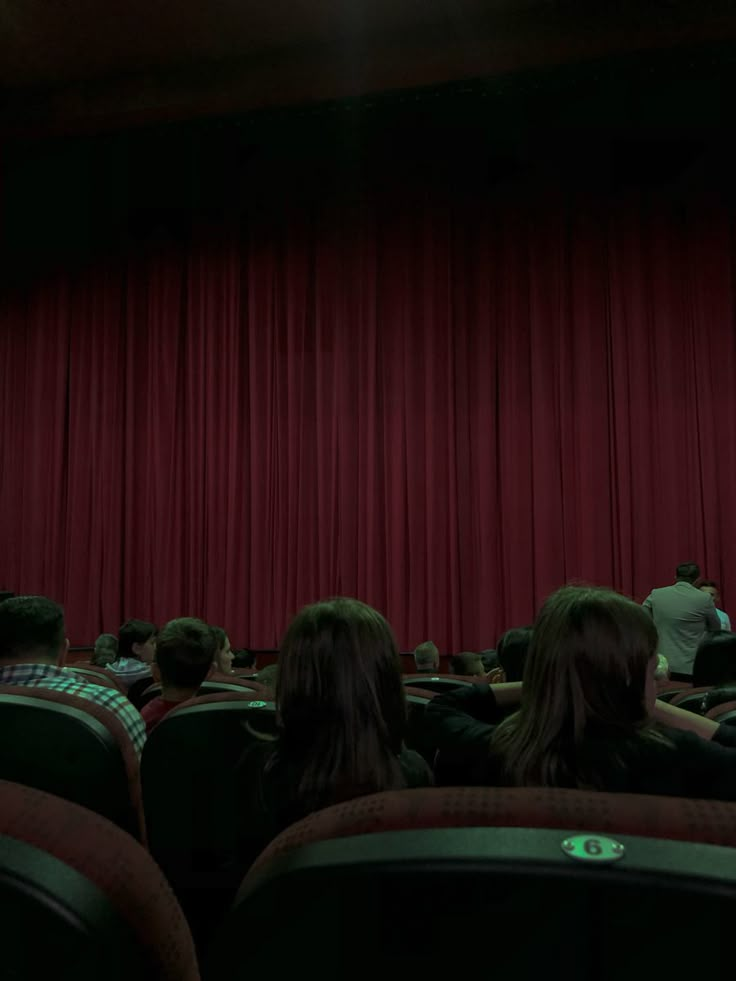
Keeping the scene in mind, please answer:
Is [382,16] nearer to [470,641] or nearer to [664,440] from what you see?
[664,440]

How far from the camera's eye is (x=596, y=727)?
1.29 meters

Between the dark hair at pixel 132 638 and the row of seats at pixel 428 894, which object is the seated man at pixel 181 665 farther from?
the dark hair at pixel 132 638

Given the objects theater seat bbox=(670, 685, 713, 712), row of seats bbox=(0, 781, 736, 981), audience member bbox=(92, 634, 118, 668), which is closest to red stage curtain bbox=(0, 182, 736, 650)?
audience member bbox=(92, 634, 118, 668)

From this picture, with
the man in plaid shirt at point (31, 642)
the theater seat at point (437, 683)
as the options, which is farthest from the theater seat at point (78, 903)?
the theater seat at point (437, 683)

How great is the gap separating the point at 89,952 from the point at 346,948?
5.9 inches

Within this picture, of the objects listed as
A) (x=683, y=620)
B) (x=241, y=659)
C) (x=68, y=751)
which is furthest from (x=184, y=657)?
(x=241, y=659)

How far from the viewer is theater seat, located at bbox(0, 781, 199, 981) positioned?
53 cm

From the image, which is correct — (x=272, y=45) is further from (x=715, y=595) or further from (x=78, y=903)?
(x=78, y=903)

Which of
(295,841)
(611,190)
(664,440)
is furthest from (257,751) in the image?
(611,190)

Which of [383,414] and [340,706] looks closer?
[340,706]

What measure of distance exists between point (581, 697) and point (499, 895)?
82 cm

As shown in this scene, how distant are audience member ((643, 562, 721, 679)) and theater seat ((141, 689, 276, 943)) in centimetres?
430

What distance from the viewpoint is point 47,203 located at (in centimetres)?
929

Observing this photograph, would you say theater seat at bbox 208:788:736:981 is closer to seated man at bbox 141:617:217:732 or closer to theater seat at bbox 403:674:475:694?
seated man at bbox 141:617:217:732
